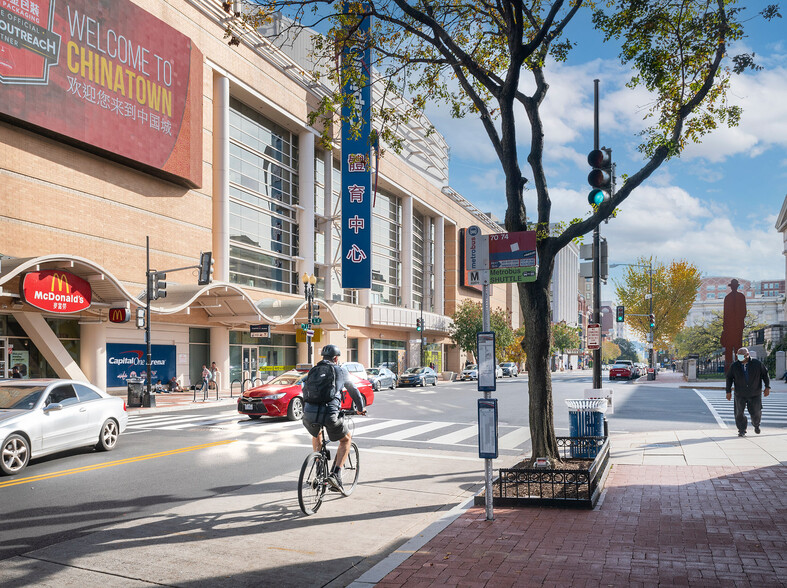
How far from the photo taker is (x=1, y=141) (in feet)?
78.5

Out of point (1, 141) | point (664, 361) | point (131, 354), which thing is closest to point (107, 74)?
point (1, 141)

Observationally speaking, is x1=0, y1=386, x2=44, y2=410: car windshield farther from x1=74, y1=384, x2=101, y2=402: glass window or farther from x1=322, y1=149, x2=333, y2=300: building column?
x1=322, y1=149, x2=333, y2=300: building column

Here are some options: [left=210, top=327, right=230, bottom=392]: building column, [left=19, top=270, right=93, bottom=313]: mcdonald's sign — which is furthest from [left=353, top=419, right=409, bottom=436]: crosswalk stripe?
[left=210, top=327, right=230, bottom=392]: building column

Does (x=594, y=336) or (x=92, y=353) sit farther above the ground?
(x=594, y=336)

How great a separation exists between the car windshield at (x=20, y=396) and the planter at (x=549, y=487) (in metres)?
7.70

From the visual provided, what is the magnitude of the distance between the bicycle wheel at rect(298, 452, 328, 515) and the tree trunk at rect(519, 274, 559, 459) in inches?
129

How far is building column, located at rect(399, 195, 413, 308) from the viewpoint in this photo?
6022cm

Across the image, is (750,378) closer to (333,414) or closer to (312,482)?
(333,414)

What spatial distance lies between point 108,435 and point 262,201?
2960 centimetres

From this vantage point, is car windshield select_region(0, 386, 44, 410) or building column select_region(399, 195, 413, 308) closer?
car windshield select_region(0, 386, 44, 410)

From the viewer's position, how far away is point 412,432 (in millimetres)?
15867

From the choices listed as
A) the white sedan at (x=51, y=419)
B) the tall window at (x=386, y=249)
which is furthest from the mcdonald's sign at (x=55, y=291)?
the tall window at (x=386, y=249)

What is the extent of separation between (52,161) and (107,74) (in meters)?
4.63

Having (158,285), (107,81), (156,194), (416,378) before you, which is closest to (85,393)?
(158,285)
